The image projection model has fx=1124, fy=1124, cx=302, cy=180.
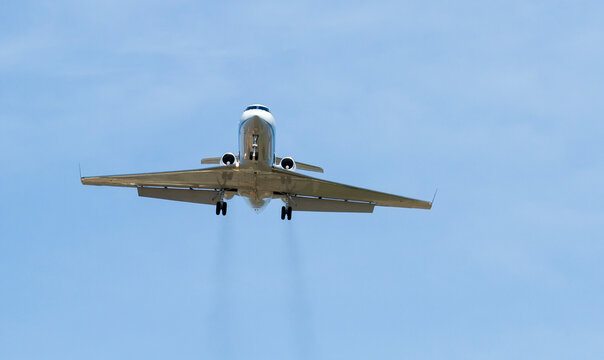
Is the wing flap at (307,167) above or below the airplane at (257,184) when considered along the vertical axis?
above

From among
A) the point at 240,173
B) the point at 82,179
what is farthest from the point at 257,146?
the point at 82,179

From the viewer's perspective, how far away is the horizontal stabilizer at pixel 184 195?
65562 millimetres

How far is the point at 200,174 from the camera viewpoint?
205ft

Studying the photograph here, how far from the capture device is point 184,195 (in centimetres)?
6600

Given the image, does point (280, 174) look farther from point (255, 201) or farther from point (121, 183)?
point (121, 183)

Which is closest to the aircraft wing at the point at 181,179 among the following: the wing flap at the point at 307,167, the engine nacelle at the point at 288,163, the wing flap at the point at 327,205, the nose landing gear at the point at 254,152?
the nose landing gear at the point at 254,152

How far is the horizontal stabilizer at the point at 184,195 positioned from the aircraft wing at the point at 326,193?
3.88m

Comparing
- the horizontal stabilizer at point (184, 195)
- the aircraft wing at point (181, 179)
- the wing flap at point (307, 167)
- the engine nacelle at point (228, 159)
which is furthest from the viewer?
the wing flap at point (307, 167)

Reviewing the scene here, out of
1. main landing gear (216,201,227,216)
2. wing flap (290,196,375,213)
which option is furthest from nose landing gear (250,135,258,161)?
wing flap (290,196,375,213)

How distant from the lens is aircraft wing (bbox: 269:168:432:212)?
62.9 m

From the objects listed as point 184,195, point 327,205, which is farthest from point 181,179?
point 327,205

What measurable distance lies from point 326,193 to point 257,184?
4.46m

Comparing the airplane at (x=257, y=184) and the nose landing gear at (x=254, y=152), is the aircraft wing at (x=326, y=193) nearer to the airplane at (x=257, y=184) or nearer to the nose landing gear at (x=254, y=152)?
the airplane at (x=257, y=184)

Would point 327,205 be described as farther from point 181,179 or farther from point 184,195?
point 181,179
